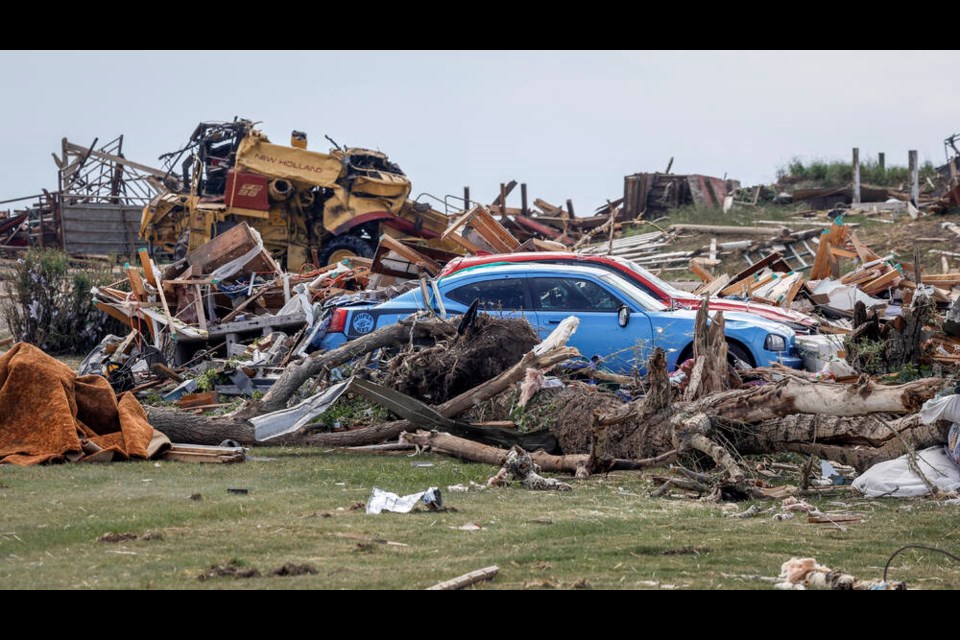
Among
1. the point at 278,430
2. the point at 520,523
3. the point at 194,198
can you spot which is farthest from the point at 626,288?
the point at 194,198

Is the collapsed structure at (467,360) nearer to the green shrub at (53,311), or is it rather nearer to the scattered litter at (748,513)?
the scattered litter at (748,513)

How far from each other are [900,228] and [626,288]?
18.9m

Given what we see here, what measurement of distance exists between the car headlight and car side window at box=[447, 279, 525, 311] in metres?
2.95

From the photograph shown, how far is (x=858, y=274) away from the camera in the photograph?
20625mm

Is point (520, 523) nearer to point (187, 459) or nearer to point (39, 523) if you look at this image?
point (39, 523)

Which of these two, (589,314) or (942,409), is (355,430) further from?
(942,409)

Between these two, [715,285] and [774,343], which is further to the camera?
[715,285]

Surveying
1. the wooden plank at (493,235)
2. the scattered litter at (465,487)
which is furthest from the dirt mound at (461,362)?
the wooden plank at (493,235)

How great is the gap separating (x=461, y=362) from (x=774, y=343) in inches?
151

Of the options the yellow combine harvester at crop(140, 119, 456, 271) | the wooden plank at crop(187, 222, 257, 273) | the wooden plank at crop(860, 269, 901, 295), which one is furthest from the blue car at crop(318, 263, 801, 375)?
the yellow combine harvester at crop(140, 119, 456, 271)

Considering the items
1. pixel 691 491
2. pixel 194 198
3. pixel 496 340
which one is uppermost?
pixel 194 198

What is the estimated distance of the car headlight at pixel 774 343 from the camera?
13.6 meters

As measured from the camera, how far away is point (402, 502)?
8.37 metres

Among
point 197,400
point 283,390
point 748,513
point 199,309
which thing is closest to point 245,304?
point 199,309
